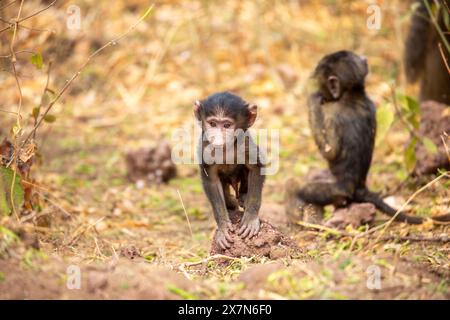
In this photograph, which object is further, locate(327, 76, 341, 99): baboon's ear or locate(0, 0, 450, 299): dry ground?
locate(327, 76, 341, 99): baboon's ear

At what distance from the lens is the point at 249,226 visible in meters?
5.43

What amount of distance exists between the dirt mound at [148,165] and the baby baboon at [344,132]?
2.34 metres

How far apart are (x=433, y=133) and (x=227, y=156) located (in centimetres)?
345

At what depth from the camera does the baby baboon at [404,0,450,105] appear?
8219 millimetres

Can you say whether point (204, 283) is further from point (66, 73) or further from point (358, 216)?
point (66, 73)

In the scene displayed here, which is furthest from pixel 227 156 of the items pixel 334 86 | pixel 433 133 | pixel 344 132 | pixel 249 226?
pixel 433 133

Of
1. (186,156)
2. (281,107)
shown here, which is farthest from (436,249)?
(281,107)

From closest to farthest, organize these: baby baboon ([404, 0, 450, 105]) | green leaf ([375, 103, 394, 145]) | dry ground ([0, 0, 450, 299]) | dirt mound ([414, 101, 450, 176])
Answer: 1. dry ground ([0, 0, 450, 299])
2. green leaf ([375, 103, 394, 145])
3. dirt mound ([414, 101, 450, 176])
4. baby baboon ([404, 0, 450, 105])

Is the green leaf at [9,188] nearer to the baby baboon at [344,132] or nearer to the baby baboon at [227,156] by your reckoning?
the baby baboon at [227,156]

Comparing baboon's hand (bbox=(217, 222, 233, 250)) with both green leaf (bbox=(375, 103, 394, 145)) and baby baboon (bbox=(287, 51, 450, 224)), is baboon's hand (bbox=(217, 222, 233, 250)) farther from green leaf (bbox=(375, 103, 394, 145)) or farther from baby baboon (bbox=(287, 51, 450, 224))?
green leaf (bbox=(375, 103, 394, 145))

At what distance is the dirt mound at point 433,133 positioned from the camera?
7.84 m

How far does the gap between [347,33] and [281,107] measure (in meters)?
2.67

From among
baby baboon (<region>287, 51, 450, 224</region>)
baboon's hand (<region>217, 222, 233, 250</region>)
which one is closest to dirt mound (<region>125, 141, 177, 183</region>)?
baby baboon (<region>287, 51, 450, 224</region>)

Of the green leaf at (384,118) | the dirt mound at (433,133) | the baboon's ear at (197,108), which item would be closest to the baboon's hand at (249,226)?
the baboon's ear at (197,108)
